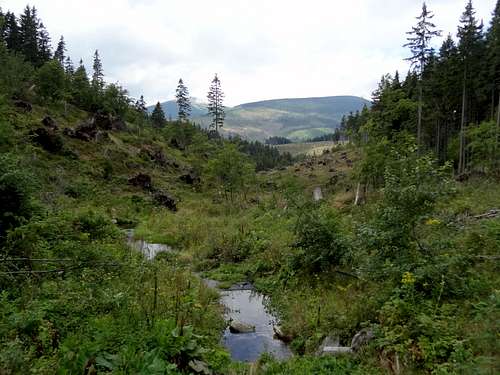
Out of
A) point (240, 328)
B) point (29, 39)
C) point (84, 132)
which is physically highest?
point (29, 39)

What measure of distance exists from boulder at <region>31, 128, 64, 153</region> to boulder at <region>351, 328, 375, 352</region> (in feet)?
123

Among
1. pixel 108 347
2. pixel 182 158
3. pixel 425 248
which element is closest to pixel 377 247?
pixel 425 248

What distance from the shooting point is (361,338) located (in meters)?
7.71

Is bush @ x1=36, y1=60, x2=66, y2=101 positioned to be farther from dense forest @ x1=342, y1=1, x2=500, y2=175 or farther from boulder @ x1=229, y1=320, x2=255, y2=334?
boulder @ x1=229, y1=320, x2=255, y2=334

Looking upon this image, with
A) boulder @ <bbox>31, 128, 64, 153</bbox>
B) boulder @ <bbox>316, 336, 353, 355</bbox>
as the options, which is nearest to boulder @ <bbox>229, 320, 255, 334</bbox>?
boulder @ <bbox>316, 336, 353, 355</bbox>

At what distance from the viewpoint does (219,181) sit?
41031mm

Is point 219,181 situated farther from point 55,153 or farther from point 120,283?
point 120,283

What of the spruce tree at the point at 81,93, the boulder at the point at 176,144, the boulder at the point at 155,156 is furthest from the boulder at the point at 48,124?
the boulder at the point at 176,144

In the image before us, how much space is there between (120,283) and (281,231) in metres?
11.6

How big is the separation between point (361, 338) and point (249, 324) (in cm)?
398

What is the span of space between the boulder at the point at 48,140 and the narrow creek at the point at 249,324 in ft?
99.3

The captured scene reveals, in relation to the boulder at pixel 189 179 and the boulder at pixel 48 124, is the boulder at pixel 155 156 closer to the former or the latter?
the boulder at pixel 189 179

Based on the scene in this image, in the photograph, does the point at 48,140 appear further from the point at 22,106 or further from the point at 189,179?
the point at 189,179

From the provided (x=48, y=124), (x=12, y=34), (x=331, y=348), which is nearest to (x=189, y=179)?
(x=48, y=124)
